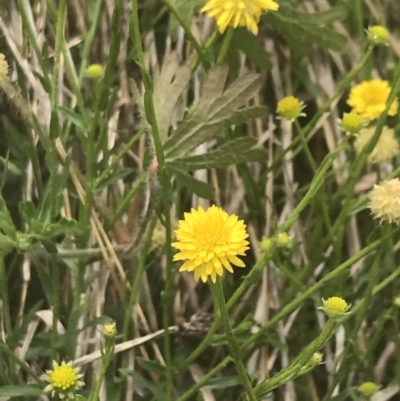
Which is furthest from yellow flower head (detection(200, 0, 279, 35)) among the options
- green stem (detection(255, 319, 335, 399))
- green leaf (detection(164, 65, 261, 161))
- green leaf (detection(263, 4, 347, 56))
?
green stem (detection(255, 319, 335, 399))

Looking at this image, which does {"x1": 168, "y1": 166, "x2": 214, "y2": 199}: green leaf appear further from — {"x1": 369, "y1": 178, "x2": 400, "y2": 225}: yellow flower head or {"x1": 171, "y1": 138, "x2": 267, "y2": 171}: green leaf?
{"x1": 369, "y1": 178, "x2": 400, "y2": 225}: yellow flower head

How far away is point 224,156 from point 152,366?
0.22 metres

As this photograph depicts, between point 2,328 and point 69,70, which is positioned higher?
point 69,70

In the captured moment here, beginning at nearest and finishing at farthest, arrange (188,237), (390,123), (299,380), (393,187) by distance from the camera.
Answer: (188,237)
(393,187)
(299,380)
(390,123)

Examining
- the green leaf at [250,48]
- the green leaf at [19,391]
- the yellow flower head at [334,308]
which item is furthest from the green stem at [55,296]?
the green leaf at [250,48]

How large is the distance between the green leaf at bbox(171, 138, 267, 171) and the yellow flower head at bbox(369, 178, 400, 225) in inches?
4.6

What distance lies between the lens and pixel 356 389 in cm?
61

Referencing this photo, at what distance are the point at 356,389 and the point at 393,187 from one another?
21 cm

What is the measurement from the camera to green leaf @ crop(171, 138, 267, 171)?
56 centimetres

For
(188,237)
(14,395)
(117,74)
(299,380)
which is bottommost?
(299,380)

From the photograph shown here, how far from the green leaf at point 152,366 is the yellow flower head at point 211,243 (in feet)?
0.60

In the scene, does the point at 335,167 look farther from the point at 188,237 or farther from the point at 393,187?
the point at 188,237

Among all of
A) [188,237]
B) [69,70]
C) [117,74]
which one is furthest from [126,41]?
[188,237]

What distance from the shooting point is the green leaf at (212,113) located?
1.78 feet
